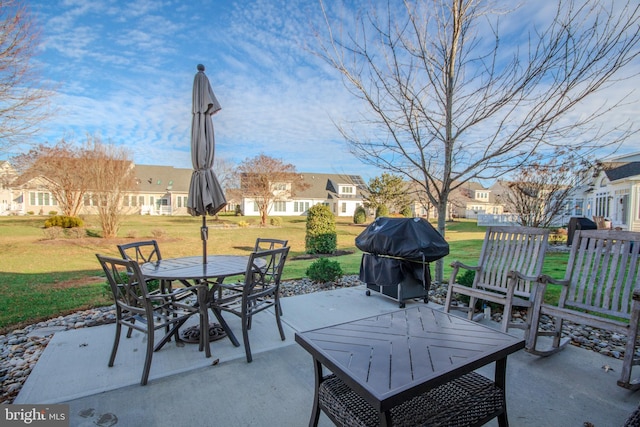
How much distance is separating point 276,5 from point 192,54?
281 centimetres

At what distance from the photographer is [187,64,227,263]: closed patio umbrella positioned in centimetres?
354

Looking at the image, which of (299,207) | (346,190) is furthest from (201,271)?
(346,190)

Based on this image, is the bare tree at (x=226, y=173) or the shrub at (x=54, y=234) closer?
the shrub at (x=54, y=234)

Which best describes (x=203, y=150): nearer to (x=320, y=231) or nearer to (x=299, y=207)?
(x=320, y=231)

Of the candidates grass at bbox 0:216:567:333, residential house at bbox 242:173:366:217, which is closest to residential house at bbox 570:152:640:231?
grass at bbox 0:216:567:333

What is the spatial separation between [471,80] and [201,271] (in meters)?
4.83

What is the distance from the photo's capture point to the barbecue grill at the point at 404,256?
4426mm

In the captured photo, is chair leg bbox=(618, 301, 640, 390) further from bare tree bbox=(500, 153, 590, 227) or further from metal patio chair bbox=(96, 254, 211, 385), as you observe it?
bare tree bbox=(500, 153, 590, 227)

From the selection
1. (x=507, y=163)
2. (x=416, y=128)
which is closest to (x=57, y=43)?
(x=416, y=128)

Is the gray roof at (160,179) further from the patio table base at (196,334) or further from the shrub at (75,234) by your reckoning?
the patio table base at (196,334)

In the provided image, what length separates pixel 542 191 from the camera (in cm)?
1088

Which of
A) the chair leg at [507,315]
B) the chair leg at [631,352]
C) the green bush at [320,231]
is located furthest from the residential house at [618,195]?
the chair leg at [631,352]

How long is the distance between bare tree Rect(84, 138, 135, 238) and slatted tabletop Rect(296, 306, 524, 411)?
14.1 m

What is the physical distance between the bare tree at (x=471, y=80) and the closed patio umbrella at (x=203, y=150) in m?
2.26
